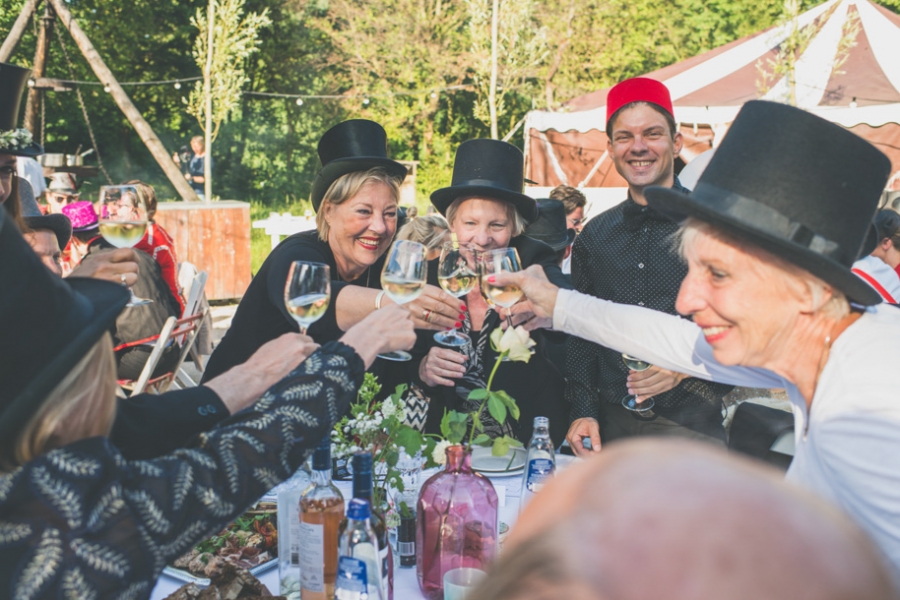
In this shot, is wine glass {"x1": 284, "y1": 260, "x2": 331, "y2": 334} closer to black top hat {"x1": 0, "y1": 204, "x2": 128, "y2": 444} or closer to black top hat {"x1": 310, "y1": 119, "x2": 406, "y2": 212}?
black top hat {"x1": 0, "y1": 204, "x2": 128, "y2": 444}

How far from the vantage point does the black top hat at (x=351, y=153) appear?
310 centimetres

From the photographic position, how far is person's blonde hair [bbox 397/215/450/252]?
10.9 feet

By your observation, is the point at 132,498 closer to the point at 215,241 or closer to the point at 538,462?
the point at 538,462

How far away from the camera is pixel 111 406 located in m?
1.34

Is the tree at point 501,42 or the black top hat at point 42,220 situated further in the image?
the tree at point 501,42

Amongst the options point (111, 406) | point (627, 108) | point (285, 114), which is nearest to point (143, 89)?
point (285, 114)

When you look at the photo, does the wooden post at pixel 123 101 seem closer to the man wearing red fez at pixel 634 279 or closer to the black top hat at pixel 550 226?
the black top hat at pixel 550 226

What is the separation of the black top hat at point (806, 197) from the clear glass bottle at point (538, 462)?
74 centimetres

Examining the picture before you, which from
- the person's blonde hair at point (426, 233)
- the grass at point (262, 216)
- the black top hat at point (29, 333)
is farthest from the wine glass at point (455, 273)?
Answer: the grass at point (262, 216)

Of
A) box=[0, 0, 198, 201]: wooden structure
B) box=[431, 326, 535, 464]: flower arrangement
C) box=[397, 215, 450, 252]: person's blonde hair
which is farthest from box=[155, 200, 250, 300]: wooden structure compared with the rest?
box=[431, 326, 535, 464]: flower arrangement

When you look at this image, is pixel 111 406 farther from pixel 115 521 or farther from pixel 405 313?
pixel 405 313

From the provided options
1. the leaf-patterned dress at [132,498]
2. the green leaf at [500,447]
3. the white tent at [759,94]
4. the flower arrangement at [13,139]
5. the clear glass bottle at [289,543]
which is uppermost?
the white tent at [759,94]

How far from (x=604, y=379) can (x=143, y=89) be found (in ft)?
76.2

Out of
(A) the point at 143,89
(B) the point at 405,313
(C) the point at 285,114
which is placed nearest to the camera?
(B) the point at 405,313
